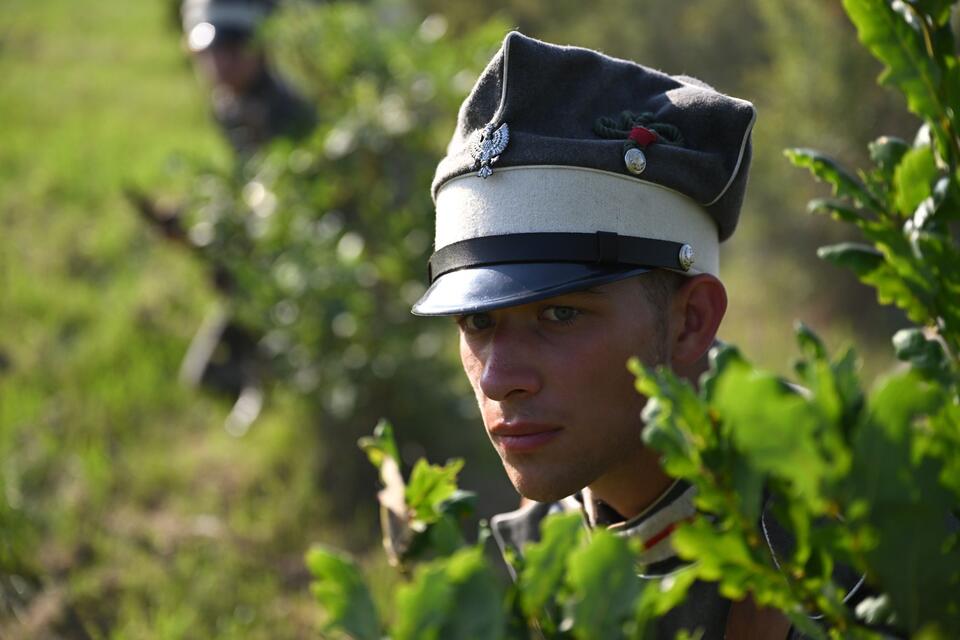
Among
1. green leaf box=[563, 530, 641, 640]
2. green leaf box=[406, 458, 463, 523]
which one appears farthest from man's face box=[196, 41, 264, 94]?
green leaf box=[563, 530, 641, 640]

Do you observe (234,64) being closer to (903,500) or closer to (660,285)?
(660,285)

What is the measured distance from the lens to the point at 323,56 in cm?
Result: 473

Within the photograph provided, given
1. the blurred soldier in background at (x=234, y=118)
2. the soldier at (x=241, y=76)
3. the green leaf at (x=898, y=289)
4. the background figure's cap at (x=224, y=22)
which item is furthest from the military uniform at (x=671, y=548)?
the background figure's cap at (x=224, y=22)

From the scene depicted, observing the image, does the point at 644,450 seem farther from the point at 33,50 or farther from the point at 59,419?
the point at 33,50

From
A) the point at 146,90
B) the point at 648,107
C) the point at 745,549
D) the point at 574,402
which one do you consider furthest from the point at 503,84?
the point at 146,90

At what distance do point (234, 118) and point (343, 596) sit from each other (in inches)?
192

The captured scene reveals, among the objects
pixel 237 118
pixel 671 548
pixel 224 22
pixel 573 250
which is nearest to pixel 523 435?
pixel 573 250

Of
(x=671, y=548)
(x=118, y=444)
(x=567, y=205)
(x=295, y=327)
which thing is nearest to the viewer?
(x=567, y=205)

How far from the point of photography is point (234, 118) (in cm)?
555

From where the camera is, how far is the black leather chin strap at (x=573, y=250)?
174 cm

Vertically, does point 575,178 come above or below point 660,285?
above

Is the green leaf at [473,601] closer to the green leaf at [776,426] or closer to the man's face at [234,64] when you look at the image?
the green leaf at [776,426]

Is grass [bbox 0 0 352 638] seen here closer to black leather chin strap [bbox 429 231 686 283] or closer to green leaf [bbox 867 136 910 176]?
black leather chin strap [bbox 429 231 686 283]

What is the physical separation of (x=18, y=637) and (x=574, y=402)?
8.35ft
